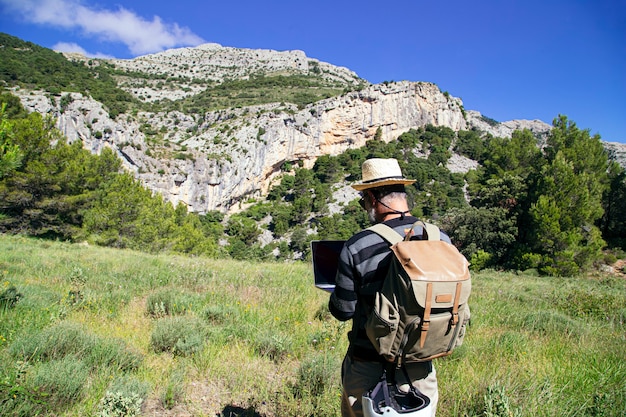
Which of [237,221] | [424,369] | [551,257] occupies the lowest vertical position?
[237,221]

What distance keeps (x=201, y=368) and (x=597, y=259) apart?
26.8m

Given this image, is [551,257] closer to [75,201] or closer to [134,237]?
[134,237]

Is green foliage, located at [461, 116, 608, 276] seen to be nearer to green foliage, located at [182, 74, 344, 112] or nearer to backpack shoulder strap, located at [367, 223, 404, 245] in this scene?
backpack shoulder strap, located at [367, 223, 404, 245]

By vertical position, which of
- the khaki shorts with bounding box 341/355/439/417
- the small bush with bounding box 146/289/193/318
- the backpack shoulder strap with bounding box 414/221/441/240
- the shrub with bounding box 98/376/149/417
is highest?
the backpack shoulder strap with bounding box 414/221/441/240

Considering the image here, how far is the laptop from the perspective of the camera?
1858 mm

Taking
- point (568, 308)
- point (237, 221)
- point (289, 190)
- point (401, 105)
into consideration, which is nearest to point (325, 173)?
point (289, 190)

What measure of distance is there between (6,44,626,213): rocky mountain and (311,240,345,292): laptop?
4800 centimetres

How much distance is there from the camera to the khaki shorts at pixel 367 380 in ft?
5.33

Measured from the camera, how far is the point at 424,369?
5.39 ft

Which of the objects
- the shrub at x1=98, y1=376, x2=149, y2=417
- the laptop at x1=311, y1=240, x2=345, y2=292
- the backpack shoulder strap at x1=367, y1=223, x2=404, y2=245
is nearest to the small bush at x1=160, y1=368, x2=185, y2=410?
the shrub at x1=98, y1=376, x2=149, y2=417

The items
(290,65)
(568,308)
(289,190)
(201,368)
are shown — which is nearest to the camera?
(201,368)

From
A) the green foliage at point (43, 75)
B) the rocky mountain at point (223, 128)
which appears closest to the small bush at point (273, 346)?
the rocky mountain at point (223, 128)

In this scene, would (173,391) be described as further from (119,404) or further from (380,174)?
(380,174)

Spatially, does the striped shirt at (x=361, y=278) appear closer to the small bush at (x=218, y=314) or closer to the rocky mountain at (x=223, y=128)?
the small bush at (x=218, y=314)
